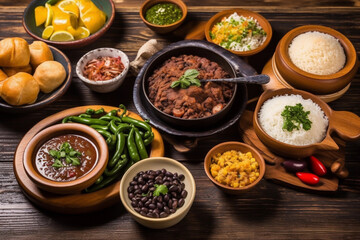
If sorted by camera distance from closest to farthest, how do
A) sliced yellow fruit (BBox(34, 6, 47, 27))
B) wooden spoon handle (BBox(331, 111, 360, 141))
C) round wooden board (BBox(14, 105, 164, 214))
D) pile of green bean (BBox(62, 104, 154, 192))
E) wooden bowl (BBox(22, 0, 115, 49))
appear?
round wooden board (BBox(14, 105, 164, 214)), pile of green bean (BBox(62, 104, 154, 192)), wooden spoon handle (BBox(331, 111, 360, 141)), wooden bowl (BBox(22, 0, 115, 49)), sliced yellow fruit (BBox(34, 6, 47, 27))

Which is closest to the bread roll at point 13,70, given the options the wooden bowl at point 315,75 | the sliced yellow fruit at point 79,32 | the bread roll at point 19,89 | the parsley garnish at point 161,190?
the bread roll at point 19,89

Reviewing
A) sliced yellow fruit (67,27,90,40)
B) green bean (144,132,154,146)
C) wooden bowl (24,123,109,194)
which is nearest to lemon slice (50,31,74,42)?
sliced yellow fruit (67,27,90,40)

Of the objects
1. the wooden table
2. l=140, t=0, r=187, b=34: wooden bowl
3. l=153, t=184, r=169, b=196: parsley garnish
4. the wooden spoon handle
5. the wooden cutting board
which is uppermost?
l=140, t=0, r=187, b=34: wooden bowl

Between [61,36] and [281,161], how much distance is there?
263 cm

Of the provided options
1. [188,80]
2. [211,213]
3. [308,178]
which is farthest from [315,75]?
[211,213]

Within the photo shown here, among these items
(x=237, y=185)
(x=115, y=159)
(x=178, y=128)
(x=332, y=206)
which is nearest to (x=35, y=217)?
(x=115, y=159)

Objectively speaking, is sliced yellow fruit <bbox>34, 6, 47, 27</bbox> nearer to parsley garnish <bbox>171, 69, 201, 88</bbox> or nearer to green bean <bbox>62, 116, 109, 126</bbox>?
green bean <bbox>62, 116, 109, 126</bbox>

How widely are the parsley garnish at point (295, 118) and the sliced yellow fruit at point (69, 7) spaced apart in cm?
252

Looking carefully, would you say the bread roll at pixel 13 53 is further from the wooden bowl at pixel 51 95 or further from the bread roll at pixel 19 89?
the wooden bowl at pixel 51 95

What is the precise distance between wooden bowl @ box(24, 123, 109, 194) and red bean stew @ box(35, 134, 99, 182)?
0.03 meters

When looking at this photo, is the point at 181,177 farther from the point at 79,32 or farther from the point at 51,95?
the point at 79,32

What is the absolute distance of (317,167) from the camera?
3350 mm

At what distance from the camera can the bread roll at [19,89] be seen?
3.48 metres

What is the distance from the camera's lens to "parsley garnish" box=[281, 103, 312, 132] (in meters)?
3.36
